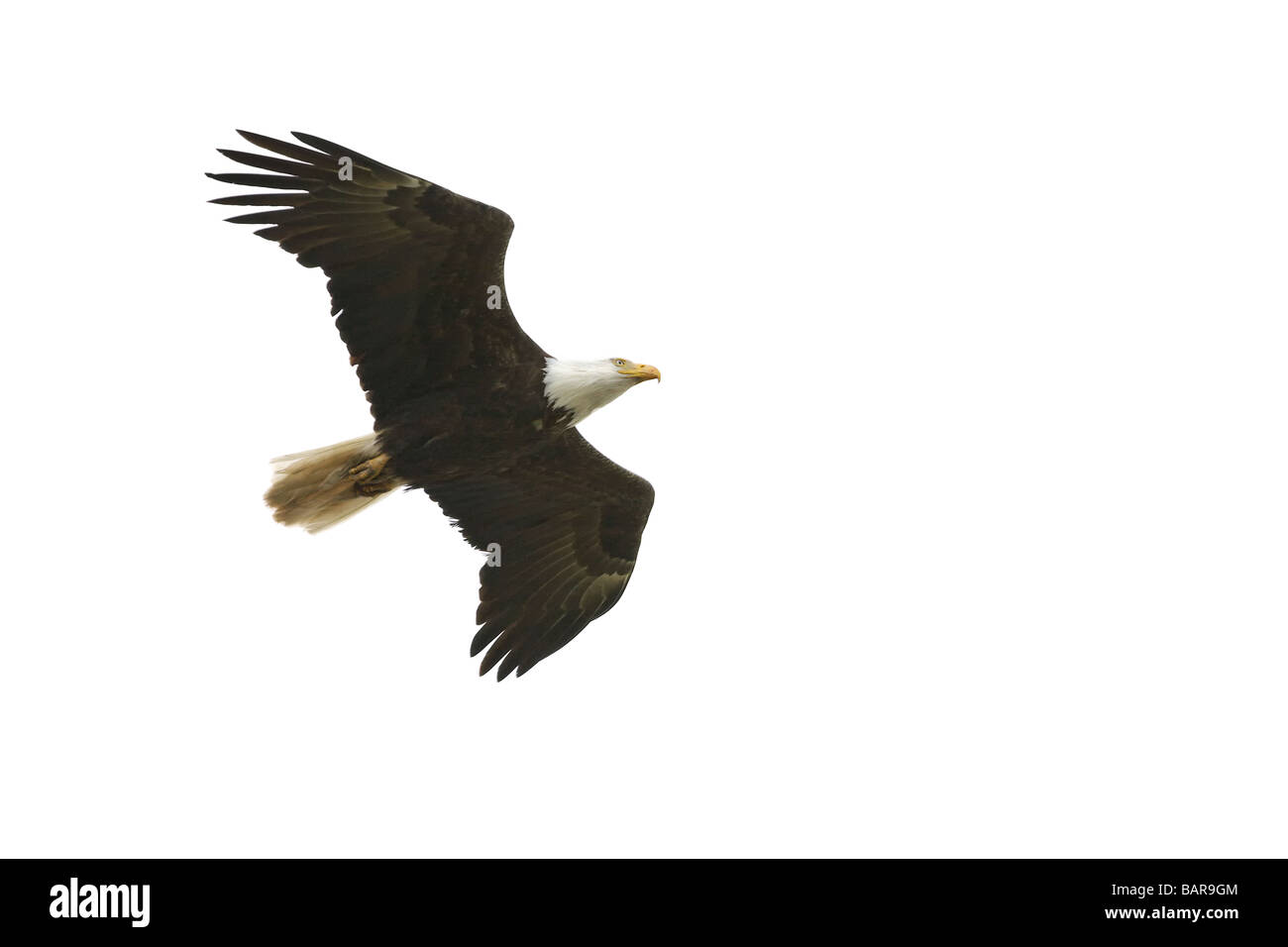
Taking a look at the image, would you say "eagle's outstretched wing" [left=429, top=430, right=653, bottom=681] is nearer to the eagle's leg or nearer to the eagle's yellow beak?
the eagle's leg

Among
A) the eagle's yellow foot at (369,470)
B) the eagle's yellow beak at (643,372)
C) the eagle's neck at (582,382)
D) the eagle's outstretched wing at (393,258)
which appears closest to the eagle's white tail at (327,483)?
the eagle's yellow foot at (369,470)

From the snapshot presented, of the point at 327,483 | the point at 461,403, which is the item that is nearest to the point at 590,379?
the point at 461,403

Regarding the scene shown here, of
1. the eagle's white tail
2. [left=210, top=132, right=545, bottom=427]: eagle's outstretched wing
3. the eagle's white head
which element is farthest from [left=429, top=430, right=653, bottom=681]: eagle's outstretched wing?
[left=210, top=132, right=545, bottom=427]: eagle's outstretched wing

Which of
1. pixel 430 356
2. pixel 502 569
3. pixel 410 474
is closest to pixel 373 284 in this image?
pixel 430 356

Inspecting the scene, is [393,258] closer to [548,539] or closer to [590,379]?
[590,379]

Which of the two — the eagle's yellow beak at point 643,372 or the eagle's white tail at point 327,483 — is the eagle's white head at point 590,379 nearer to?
the eagle's yellow beak at point 643,372

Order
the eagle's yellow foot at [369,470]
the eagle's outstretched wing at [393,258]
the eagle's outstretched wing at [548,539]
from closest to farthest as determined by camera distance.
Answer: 1. the eagle's outstretched wing at [393,258]
2. the eagle's yellow foot at [369,470]
3. the eagle's outstretched wing at [548,539]
